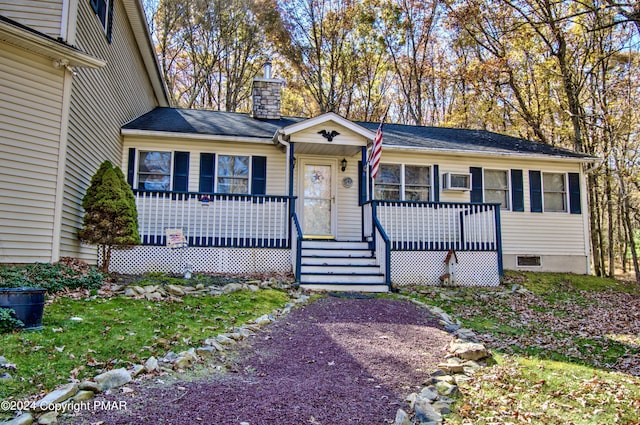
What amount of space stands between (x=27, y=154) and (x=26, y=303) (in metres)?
3.09

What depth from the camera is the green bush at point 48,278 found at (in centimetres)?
562

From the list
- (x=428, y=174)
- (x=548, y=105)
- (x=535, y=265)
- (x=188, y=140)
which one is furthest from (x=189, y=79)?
(x=535, y=265)

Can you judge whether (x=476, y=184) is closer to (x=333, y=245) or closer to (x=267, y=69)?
(x=333, y=245)

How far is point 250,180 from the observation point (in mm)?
10680

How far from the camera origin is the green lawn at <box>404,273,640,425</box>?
3557 millimetres

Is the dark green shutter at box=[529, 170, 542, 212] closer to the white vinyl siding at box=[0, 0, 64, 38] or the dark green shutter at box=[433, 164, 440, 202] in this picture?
the dark green shutter at box=[433, 164, 440, 202]

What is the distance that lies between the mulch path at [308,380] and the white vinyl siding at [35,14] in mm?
5649

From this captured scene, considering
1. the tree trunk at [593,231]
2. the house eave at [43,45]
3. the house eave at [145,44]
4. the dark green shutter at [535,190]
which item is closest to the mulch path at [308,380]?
the house eave at [43,45]

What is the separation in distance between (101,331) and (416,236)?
688cm

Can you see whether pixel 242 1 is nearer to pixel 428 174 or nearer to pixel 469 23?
pixel 469 23

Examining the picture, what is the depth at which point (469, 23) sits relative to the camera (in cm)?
1708

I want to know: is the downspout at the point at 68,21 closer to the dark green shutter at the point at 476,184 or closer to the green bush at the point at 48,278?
the green bush at the point at 48,278

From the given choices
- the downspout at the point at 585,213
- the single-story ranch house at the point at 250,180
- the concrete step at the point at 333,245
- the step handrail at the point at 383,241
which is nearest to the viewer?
the single-story ranch house at the point at 250,180

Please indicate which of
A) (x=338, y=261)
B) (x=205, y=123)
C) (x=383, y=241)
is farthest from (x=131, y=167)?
(x=383, y=241)
